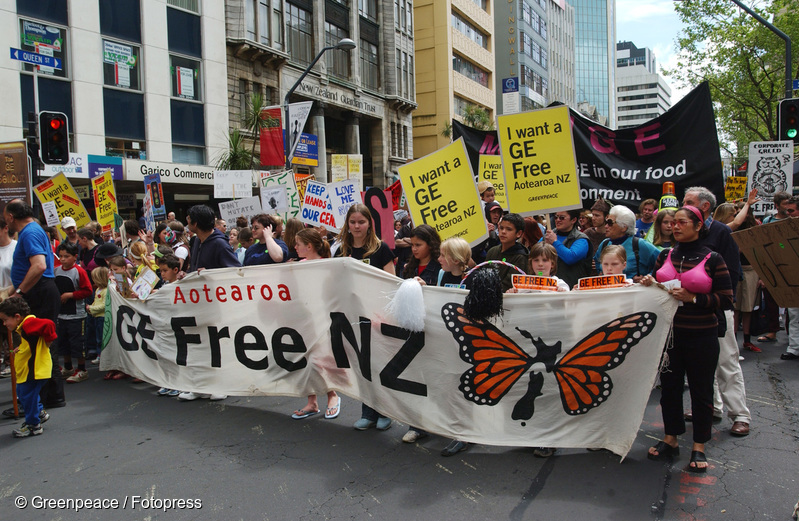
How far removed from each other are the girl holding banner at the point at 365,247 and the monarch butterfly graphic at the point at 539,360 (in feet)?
3.61

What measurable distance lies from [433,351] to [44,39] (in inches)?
818

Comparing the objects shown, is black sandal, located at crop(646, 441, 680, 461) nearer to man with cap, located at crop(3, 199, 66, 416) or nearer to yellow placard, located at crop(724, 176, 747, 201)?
man with cap, located at crop(3, 199, 66, 416)

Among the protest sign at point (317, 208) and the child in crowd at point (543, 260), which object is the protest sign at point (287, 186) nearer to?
the protest sign at point (317, 208)

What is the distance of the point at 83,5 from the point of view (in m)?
21.3

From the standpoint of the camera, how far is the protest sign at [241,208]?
11.1 m

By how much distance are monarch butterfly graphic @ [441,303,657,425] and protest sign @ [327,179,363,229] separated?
526 centimetres

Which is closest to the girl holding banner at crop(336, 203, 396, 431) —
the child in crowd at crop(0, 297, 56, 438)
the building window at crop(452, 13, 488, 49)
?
the child in crowd at crop(0, 297, 56, 438)

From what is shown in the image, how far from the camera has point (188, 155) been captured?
25.2 meters

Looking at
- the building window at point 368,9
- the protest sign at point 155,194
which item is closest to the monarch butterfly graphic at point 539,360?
the protest sign at point 155,194

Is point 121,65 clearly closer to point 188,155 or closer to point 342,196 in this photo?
point 188,155

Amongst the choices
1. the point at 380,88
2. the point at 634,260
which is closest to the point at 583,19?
the point at 380,88

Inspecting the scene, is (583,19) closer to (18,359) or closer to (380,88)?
(380,88)

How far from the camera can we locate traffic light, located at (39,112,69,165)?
11375mm

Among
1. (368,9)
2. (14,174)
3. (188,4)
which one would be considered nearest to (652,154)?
(14,174)
